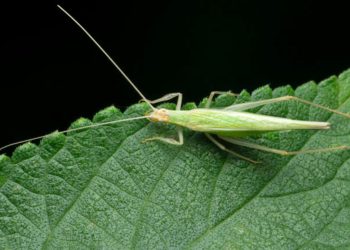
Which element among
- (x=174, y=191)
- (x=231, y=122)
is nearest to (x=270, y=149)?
(x=231, y=122)

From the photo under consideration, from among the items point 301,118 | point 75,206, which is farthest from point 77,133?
point 301,118

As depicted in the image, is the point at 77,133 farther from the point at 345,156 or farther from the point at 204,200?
the point at 345,156

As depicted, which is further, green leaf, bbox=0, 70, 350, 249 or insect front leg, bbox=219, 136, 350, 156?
insect front leg, bbox=219, 136, 350, 156

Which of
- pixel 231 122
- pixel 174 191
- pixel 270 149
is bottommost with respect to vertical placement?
pixel 174 191

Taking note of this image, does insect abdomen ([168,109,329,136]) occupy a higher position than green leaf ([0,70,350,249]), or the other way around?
insect abdomen ([168,109,329,136])

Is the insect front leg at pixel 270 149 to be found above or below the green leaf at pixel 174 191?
above

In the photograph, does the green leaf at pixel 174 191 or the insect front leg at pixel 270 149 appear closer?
the green leaf at pixel 174 191

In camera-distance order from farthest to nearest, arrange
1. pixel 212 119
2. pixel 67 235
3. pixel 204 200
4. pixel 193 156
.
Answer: pixel 212 119 < pixel 193 156 < pixel 204 200 < pixel 67 235

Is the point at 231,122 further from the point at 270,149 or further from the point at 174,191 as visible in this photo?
the point at 174,191
